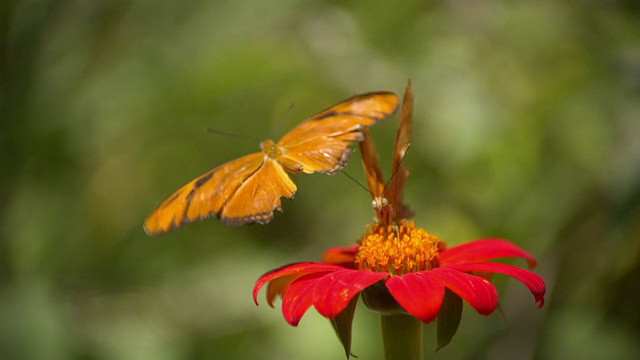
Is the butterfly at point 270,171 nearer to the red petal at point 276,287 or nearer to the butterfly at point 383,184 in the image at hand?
the butterfly at point 383,184

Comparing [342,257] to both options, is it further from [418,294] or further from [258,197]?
[418,294]

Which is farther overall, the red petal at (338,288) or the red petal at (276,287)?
the red petal at (276,287)

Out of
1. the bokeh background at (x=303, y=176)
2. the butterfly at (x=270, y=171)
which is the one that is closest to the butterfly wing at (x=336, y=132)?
the butterfly at (x=270, y=171)

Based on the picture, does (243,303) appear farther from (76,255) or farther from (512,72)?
(512,72)

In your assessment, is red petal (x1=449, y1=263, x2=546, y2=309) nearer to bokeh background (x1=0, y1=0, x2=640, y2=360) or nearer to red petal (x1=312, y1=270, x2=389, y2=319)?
red petal (x1=312, y1=270, x2=389, y2=319)

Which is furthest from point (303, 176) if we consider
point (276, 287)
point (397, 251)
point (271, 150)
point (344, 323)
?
point (344, 323)

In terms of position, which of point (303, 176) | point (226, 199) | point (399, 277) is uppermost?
point (226, 199)
